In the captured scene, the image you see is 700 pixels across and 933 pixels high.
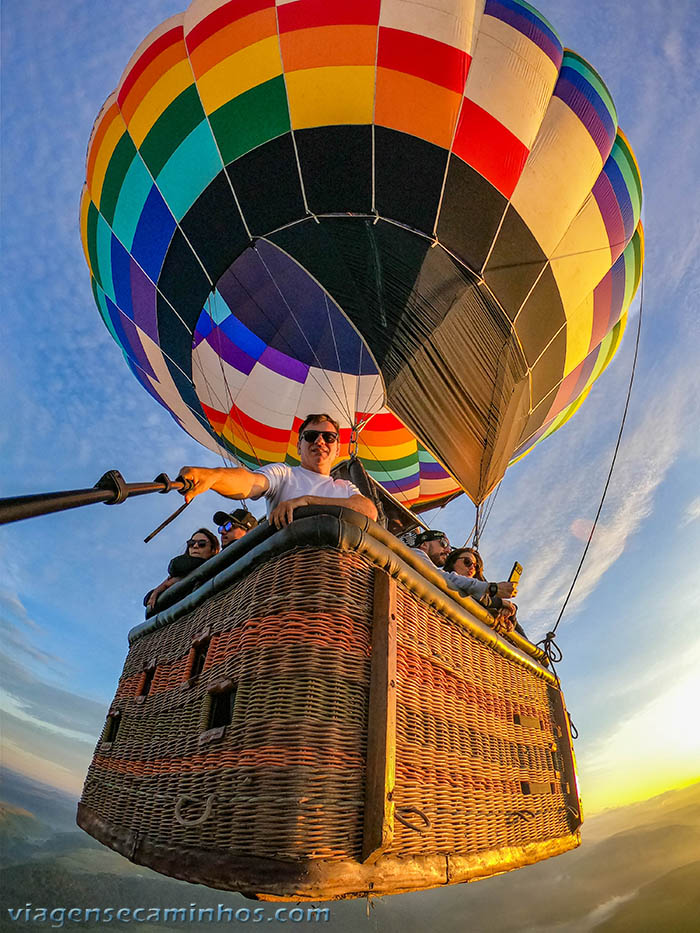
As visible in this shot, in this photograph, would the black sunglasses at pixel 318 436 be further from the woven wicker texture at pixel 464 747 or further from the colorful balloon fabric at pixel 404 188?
the colorful balloon fabric at pixel 404 188

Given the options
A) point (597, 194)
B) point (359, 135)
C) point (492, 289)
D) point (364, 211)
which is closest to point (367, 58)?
point (359, 135)

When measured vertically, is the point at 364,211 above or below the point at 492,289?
above

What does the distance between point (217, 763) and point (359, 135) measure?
10.6 feet

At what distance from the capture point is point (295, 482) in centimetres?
139

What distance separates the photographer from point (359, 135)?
315 cm

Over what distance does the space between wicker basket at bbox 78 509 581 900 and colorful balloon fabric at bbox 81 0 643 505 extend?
2.33m

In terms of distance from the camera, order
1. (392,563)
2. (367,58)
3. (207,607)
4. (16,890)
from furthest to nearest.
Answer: (16,890), (367,58), (207,607), (392,563)

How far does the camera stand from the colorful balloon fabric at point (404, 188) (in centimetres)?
315

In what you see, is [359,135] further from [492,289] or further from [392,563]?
[392,563]

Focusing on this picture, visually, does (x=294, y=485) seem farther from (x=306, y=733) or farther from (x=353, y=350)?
(x=353, y=350)

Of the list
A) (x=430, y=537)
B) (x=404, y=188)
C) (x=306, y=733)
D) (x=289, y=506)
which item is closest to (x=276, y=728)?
(x=306, y=733)

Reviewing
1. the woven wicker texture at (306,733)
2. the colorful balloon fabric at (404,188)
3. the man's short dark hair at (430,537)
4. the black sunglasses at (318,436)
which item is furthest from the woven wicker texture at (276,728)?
the colorful balloon fabric at (404,188)

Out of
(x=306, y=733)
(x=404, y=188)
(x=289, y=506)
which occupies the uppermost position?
(x=404, y=188)

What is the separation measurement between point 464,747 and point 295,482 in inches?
27.6
